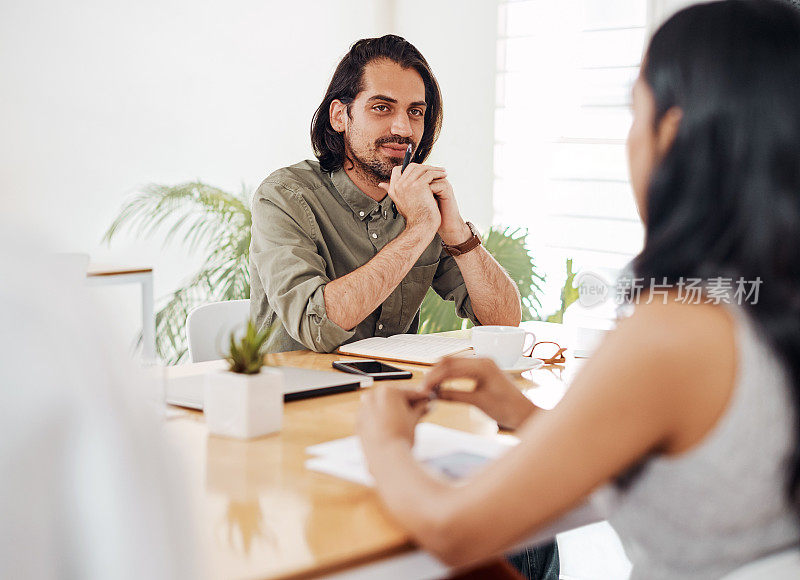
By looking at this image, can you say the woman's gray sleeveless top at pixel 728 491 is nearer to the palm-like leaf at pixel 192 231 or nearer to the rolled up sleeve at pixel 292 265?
the rolled up sleeve at pixel 292 265

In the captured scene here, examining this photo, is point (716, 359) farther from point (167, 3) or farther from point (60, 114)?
point (167, 3)

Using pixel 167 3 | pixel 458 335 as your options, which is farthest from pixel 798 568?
pixel 167 3

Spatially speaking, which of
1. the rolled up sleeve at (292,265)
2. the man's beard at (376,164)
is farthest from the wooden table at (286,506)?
the man's beard at (376,164)

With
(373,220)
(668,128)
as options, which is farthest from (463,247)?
(668,128)

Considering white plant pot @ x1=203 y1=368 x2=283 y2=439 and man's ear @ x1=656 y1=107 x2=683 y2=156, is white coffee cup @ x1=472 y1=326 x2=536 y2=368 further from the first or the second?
man's ear @ x1=656 y1=107 x2=683 y2=156

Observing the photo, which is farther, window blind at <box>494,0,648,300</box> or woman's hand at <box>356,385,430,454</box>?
window blind at <box>494,0,648,300</box>

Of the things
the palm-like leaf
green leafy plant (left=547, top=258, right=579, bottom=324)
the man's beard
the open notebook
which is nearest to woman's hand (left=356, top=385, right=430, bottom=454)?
the open notebook

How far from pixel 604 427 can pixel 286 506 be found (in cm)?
34

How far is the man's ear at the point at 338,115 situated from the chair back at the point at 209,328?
0.59 metres

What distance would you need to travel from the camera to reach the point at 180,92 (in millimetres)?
3719

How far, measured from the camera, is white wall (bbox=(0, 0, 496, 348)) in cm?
331

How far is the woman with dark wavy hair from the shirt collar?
143cm

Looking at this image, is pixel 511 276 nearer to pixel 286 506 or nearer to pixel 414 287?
pixel 414 287

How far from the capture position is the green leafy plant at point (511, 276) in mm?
3492
